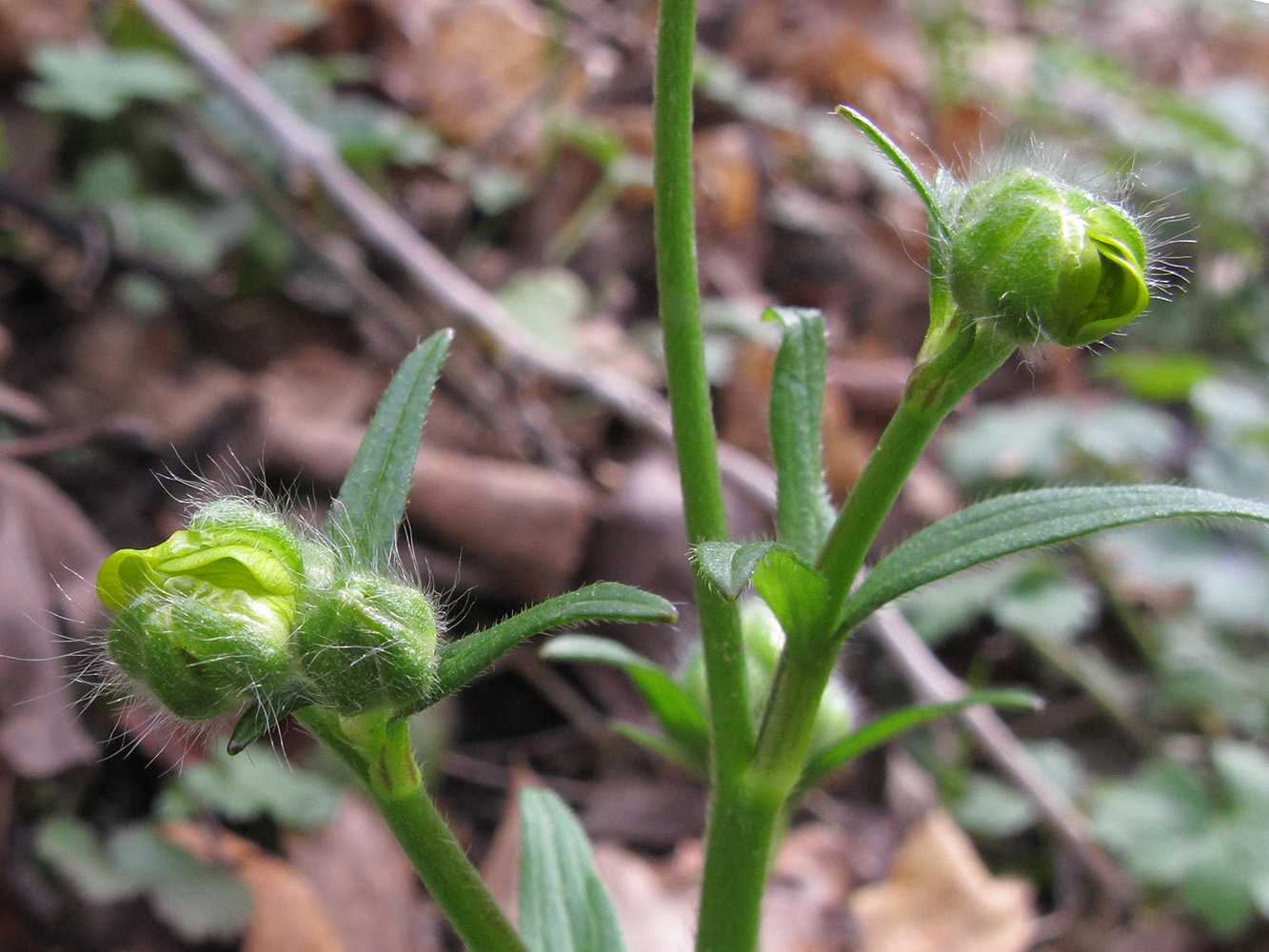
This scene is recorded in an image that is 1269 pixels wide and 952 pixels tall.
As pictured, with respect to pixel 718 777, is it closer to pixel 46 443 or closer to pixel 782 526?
pixel 782 526

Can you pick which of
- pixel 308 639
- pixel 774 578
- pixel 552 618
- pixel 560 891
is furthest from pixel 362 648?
pixel 560 891

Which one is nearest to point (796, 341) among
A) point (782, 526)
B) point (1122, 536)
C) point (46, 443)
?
point (782, 526)

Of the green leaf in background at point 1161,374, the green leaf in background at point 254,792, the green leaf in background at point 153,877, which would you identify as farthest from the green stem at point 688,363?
the green leaf in background at point 1161,374

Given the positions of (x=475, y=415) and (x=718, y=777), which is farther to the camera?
(x=475, y=415)

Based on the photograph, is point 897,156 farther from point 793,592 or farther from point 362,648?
point 362,648

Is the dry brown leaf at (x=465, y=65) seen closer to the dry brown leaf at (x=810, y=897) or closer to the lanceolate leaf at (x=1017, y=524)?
the dry brown leaf at (x=810, y=897)

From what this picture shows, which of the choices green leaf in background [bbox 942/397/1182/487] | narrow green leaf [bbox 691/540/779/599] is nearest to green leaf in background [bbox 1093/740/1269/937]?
green leaf in background [bbox 942/397/1182/487]
